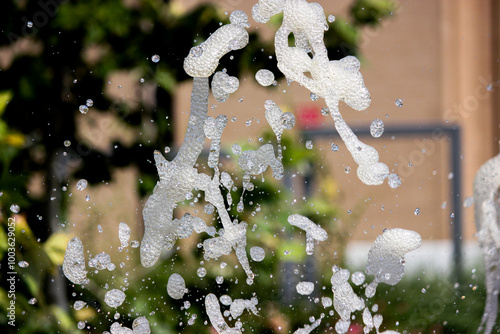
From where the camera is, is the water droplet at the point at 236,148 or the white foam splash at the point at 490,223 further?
the water droplet at the point at 236,148

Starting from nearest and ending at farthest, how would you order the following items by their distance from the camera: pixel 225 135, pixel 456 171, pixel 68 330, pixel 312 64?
pixel 312 64 < pixel 68 330 < pixel 456 171 < pixel 225 135

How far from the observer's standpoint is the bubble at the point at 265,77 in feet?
4.35

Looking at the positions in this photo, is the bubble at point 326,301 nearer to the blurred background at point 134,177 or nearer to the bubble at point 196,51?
the blurred background at point 134,177

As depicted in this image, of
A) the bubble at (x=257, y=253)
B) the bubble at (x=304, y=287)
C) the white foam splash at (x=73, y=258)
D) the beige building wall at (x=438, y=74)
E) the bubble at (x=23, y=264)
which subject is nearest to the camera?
the white foam splash at (x=73, y=258)

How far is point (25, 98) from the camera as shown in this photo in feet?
5.09

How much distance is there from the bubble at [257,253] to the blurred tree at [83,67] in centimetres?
32

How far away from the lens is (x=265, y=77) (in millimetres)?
1418

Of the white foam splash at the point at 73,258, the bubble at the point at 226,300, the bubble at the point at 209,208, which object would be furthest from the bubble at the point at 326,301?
the white foam splash at the point at 73,258

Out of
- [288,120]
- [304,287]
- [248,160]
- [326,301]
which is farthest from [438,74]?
[288,120]

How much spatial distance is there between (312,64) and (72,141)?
2.51 ft

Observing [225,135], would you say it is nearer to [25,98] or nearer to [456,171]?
[456,171]

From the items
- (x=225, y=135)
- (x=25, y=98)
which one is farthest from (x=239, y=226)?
(x=225, y=135)

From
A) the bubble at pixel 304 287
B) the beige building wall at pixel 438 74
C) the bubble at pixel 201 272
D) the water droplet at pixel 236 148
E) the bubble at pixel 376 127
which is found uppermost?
the bubble at pixel 376 127

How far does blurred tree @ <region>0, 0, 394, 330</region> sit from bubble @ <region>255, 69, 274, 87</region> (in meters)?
0.06
